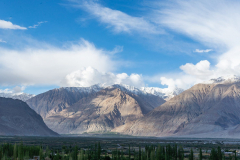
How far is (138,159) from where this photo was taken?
69125 mm

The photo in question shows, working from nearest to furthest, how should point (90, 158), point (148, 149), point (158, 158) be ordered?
point (158, 158) < point (90, 158) < point (148, 149)

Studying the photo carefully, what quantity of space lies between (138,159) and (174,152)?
11082 millimetres

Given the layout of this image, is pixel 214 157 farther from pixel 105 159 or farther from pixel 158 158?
pixel 105 159

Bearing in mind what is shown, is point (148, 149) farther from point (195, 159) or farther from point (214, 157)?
point (214, 157)

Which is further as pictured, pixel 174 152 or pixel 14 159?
pixel 174 152

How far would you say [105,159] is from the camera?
73.5 meters

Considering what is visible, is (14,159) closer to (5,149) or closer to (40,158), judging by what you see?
(40,158)

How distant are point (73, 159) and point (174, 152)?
24.5 metres

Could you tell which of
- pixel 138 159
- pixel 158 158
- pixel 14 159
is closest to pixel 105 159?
pixel 138 159

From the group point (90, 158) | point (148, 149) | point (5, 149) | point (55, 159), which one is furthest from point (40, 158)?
point (148, 149)

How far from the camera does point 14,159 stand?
69125 millimetres

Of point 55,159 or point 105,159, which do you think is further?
point 105,159

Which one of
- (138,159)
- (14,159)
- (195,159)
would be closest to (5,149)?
(14,159)

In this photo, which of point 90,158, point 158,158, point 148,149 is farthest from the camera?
point 148,149
